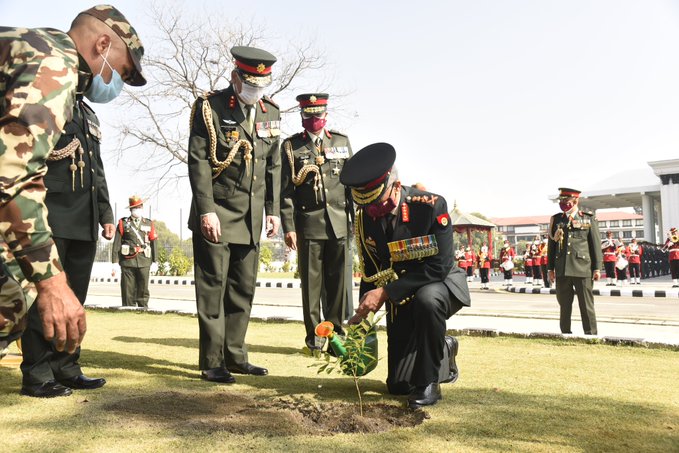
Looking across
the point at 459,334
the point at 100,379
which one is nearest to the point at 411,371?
the point at 100,379

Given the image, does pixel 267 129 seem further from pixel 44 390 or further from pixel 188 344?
pixel 188 344

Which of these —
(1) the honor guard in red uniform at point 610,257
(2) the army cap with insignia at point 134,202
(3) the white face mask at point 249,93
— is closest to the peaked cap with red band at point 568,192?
(3) the white face mask at point 249,93

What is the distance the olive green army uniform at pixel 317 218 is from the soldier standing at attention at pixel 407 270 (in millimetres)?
1683

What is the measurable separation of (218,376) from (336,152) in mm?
2456

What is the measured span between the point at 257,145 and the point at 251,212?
1.66 ft

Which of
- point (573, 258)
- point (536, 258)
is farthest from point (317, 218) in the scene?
point (536, 258)

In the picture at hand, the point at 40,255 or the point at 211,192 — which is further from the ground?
the point at 211,192

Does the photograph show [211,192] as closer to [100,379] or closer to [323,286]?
[100,379]

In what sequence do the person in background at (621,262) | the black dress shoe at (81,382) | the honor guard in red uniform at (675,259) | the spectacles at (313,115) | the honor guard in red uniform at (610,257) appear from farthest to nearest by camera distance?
the person in background at (621,262)
the honor guard in red uniform at (610,257)
the honor guard in red uniform at (675,259)
the spectacles at (313,115)
the black dress shoe at (81,382)

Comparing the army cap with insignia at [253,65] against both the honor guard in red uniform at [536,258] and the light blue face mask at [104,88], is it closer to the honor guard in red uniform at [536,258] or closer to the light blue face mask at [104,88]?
the light blue face mask at [104,88]

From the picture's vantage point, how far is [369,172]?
350cm

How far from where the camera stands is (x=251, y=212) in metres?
4.59

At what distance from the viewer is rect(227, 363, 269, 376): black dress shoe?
4.46m

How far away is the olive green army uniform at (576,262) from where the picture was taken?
7.00 m
